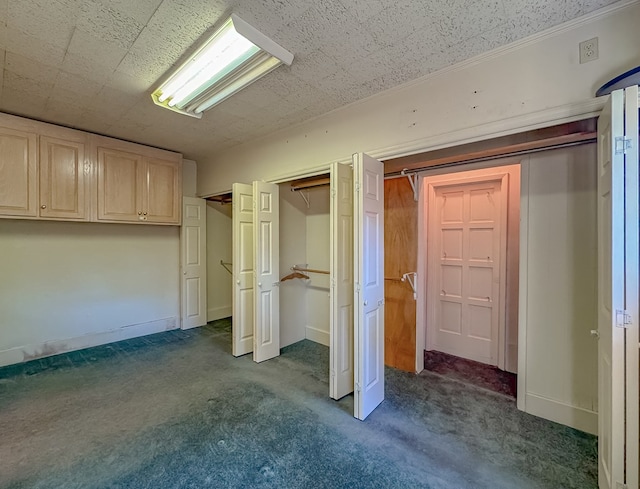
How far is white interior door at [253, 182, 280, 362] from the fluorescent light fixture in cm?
113

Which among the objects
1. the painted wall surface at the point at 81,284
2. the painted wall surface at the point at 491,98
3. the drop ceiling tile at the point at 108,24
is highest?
the drop ceiling tile at the point at 108,24

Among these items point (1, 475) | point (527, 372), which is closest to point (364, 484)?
point (527, 372)

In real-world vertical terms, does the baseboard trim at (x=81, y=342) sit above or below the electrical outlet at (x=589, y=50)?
below

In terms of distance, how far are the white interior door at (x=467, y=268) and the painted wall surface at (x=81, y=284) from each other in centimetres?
401

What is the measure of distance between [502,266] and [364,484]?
8.93 feet

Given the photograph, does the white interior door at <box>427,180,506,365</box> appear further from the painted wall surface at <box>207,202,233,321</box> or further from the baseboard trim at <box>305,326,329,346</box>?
the painted wall surface at <box>207,202,233,321</box>

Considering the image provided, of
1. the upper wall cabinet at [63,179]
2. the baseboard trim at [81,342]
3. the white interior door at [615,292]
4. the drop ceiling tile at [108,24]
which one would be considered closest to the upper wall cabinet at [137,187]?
the upper wall cabinet at [63,179]

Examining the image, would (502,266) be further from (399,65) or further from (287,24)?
(287,24)

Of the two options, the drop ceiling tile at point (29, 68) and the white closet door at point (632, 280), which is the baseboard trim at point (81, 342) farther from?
the white closet door at point (632, 280)

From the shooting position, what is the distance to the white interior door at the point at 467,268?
132 inches

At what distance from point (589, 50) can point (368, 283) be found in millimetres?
1953

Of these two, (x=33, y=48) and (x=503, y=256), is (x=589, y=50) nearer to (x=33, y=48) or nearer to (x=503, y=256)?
(x=503, y=256)

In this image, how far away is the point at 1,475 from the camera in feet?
5.58

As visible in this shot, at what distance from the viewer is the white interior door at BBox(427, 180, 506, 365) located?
3.34 metres
